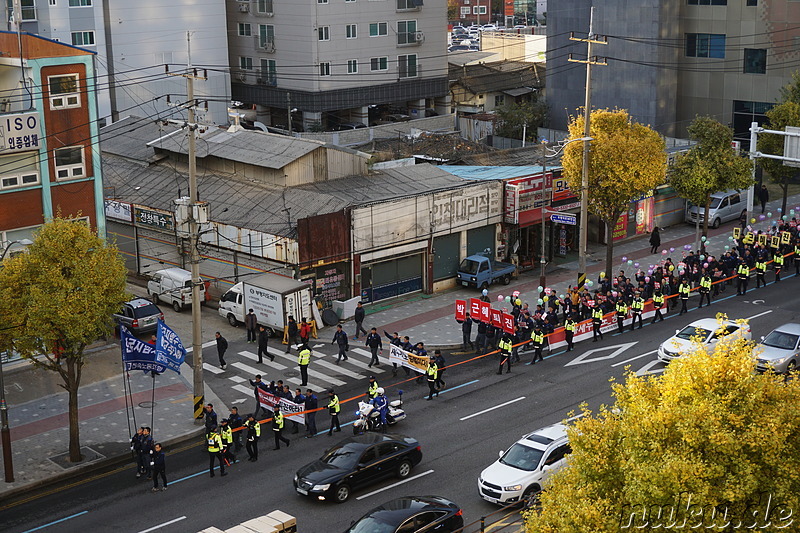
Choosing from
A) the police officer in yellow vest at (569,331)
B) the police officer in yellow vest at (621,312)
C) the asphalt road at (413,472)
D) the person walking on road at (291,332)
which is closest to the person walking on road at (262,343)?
the person walking on road at (291,332)

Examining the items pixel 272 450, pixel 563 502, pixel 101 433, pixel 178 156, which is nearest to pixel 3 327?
pixel 101 433

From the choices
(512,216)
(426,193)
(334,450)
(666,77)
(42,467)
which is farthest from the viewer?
(666,77)

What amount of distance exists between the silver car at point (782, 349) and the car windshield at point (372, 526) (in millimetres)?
16432

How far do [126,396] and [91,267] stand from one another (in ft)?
21.8

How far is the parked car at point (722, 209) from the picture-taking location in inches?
2221

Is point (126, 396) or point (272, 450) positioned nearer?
point (272, 450)

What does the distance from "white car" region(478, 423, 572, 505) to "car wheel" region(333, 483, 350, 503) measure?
11.3 ft

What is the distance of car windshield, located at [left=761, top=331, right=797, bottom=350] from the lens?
34.8 m

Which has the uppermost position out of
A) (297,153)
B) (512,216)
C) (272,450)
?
(297,153)

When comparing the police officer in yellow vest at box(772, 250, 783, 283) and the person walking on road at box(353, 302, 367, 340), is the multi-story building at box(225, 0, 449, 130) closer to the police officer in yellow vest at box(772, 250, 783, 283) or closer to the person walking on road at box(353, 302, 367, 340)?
the person walking on road at box(353, 302, 367, 340)

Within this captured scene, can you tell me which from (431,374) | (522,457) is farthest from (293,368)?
(522,457)

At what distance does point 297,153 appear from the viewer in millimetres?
45781

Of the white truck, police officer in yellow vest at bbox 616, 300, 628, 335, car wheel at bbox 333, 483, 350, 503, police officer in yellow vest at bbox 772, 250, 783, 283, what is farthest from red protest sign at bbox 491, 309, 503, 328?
police officer in yellow vest at bbox 772, 250, 783, 283

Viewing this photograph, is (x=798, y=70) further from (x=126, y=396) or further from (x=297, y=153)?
(x=126, y=396)
